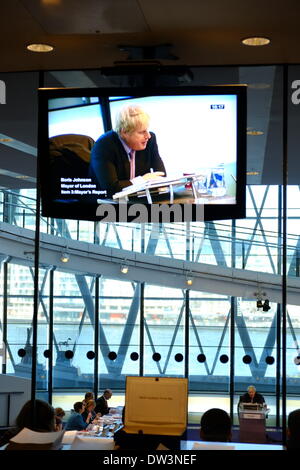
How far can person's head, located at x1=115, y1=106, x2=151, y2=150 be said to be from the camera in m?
5.23

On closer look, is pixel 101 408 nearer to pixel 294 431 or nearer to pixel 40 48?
pixel 294 431

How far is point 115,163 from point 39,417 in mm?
1892

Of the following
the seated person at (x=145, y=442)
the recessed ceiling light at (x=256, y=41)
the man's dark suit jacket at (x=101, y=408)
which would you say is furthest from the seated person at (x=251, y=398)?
the seated person at (x=145, y=442)

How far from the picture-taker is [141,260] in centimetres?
1617

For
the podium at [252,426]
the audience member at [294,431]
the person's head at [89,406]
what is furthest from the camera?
the person's head at [89,406]

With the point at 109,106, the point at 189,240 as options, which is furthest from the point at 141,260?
the point at 109,106

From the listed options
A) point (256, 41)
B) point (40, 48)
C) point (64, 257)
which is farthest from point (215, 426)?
point (64, 257)

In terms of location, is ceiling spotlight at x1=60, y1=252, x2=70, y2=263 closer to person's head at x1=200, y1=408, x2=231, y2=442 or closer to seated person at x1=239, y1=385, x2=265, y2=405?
seated person at x1=239, y1=385, x2=265, y2=405

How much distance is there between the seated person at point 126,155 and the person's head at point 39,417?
63.6 inches

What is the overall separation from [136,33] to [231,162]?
1.04 metres

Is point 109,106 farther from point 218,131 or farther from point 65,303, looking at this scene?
point 65,303

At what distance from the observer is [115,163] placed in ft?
17.1
